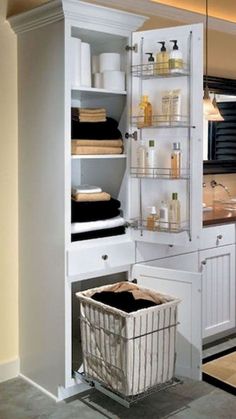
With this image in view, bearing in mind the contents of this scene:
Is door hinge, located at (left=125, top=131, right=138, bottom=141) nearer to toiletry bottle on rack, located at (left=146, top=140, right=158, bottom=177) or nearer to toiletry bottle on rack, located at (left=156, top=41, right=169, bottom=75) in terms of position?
A: toiletry bottle on rack, located at (left=146, top=140, right=158, bottom=177)

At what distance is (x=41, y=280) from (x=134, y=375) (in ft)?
2.42

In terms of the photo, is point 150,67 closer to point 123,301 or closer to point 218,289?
point 123,301

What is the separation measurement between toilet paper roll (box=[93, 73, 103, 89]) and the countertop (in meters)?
1.11

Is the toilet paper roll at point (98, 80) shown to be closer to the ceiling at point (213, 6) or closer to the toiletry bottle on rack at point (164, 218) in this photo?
the toiletry bottle on rack at point (164, 218)

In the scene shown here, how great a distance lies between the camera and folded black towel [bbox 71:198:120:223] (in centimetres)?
284

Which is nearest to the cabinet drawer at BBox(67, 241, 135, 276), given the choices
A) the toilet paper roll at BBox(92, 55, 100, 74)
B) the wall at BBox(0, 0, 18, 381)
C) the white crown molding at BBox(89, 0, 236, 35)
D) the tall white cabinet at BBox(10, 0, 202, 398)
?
the tall white cabinet at BBox(10, 0, 202, 398)

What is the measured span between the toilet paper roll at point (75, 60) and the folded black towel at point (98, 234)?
0.78 meters

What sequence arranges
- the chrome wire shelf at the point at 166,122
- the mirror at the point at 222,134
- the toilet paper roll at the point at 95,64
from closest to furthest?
the chrome wire shelf at the point at 166,122 → the toilet paper roll at the point at 95,64 → the mirror at the point at 222,134

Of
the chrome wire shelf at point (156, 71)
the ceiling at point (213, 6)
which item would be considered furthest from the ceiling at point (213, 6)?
the chrome wire shelf at point (156, 71)

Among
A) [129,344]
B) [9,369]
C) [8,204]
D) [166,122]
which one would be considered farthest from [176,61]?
[9,369]

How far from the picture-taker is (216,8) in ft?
13.8

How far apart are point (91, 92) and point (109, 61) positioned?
0.21 metres

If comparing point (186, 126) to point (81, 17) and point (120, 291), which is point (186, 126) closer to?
point (81, 17)

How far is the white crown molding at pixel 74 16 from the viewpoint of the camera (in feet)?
8.57
